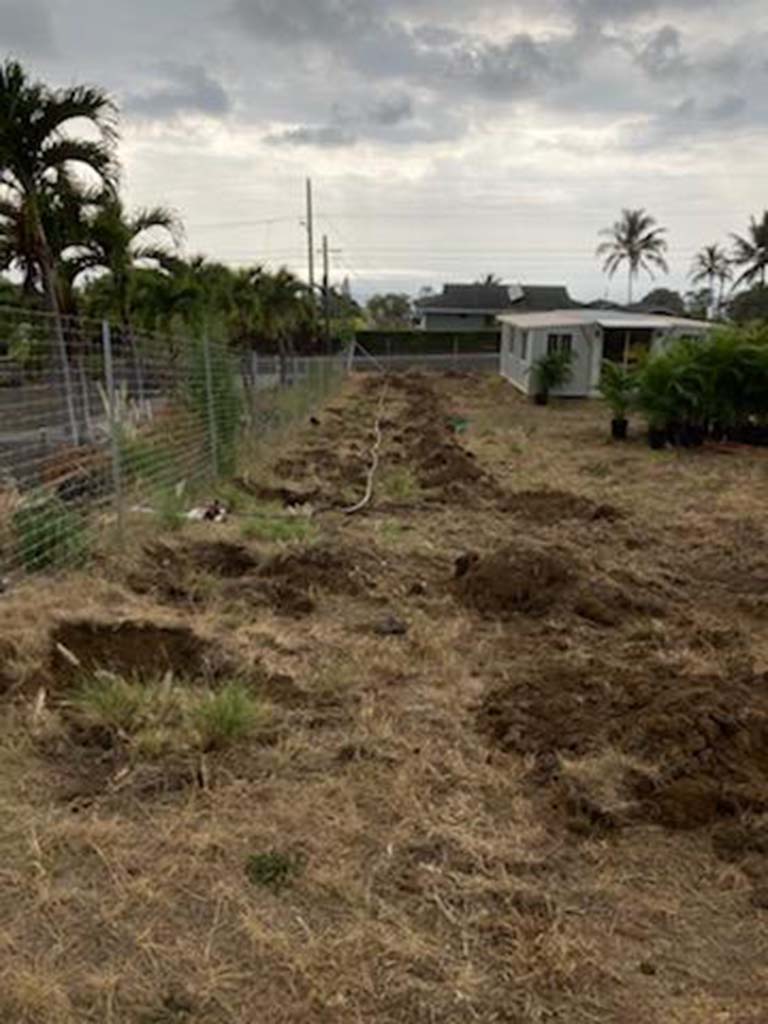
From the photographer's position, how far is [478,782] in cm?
318

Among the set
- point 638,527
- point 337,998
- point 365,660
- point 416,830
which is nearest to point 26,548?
point 365,660

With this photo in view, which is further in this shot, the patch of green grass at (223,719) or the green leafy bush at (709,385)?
the green leafy bush at (709,385)

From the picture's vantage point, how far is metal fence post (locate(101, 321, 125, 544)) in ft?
19.0

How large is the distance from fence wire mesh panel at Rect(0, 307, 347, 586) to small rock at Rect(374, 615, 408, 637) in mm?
2080

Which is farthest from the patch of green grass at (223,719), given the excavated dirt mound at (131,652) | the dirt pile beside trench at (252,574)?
the dirt pile beside trench at (252,574)

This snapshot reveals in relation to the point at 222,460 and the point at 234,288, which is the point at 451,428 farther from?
the point at 234,288

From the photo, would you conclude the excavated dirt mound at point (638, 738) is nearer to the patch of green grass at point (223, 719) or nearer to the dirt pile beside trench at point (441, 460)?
the patch of green grass at point (223, 719)

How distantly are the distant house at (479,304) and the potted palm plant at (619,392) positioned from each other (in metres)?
39.5

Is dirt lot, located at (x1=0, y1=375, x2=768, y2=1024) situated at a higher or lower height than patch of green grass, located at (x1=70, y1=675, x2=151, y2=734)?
lower

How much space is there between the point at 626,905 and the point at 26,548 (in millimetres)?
4022

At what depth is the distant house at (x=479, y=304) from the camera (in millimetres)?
56219

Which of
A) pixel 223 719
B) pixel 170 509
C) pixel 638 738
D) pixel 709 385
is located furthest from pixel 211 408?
pixel 709 385

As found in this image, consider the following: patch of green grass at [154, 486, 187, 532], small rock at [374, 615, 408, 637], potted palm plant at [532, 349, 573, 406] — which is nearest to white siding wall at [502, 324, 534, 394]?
potted palm plant at [532, 349, 573, 406]

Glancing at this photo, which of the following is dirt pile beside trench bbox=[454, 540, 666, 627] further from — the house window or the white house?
the house window
